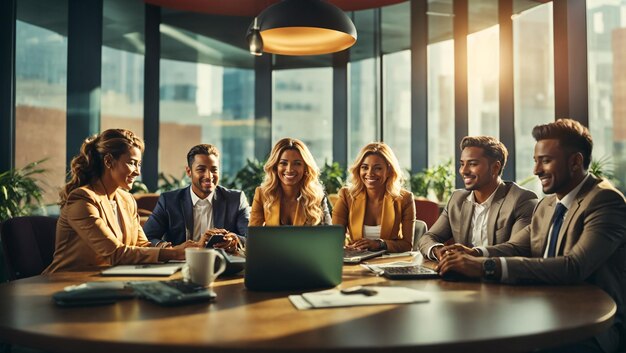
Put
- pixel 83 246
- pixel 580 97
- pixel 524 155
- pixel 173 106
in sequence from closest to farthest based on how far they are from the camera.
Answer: pixel 83 246, pixel 580 97, pixel 524 155, pixel 173 106

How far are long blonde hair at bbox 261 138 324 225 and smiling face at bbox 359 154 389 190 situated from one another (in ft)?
1.04

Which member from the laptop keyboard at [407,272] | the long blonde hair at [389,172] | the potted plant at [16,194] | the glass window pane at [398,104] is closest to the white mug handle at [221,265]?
the laptop keyboard at [407,272]

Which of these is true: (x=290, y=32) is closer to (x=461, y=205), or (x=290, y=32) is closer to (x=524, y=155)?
(x=461, y=205)

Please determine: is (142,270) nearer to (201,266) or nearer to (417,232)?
(201,266)

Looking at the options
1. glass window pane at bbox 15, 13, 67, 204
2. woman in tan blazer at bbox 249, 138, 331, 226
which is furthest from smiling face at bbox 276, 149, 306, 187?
glass window pane at bbox 15, 13, 67, 204

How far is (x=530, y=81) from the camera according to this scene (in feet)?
18.9

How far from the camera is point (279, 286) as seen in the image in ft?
5.41

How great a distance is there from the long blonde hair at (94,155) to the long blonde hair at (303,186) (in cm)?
111

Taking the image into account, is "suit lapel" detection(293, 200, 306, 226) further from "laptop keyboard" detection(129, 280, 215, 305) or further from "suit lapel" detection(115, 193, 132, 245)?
"laptop keyboard" detection(129, 280, 215, 305)

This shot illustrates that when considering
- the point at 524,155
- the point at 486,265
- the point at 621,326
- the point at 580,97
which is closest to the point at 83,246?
the point at 486,265

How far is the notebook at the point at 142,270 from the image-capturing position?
1.95 meters

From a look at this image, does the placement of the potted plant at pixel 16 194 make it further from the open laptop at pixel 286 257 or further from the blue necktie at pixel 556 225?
the blue necktie at pixel 556 225

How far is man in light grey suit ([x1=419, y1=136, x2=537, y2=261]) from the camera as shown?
2.79 metres

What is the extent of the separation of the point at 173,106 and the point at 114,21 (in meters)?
1.27
